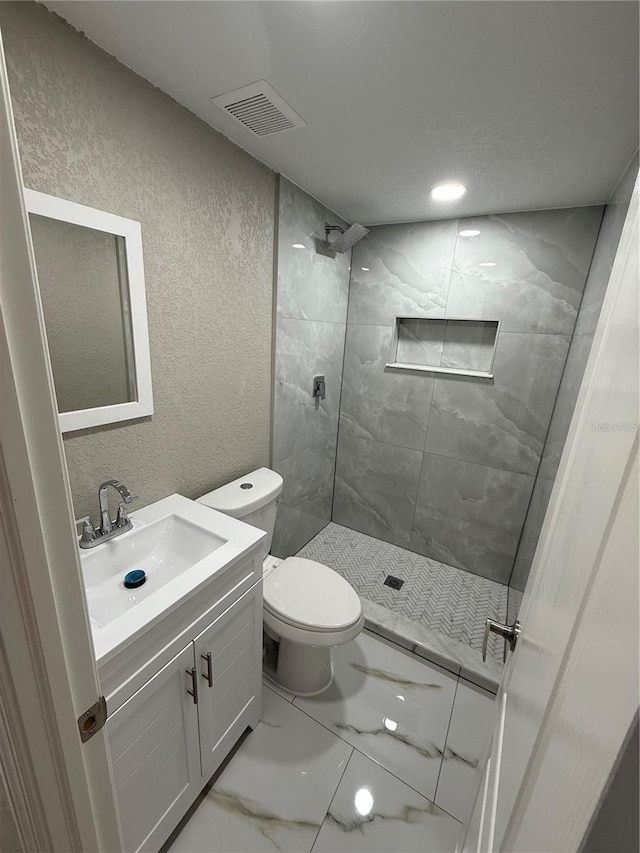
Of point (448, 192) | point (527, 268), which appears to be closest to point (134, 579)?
point (448, 192)

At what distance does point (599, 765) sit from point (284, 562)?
1519 mm

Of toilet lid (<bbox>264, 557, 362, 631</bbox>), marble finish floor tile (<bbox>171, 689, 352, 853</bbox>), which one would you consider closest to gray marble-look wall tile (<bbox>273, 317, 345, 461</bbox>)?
toilet lid (<bbox>264, 557, 362, 631</bbox>)

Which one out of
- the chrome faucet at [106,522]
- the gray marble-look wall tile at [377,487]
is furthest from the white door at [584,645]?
the gray marble-look wall tile at [377,487]

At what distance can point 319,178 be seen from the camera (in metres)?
1.62

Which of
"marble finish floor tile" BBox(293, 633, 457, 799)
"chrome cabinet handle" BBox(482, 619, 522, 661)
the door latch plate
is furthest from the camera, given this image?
"marble finish floor tile" BBox(293, 633, 457, 799)

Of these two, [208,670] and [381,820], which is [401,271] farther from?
[381,820]

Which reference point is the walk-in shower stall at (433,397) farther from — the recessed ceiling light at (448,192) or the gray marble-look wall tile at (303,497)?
the recessed ceiling light at (448,192)

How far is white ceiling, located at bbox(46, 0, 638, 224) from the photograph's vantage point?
80cm

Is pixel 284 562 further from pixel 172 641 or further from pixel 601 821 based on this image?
pixel 601 821

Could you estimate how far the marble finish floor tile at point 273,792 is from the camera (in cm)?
111

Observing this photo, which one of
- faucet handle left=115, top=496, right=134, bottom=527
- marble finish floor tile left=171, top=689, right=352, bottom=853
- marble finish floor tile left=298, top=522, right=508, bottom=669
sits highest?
faucet handle left=115, top=496, right=134, bottom=527

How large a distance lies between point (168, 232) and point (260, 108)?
0.49m

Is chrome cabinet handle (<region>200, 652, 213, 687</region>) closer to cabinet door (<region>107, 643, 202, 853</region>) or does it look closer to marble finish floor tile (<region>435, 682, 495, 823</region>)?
cabinet door (<region>107, 643, 202, 853</region>)

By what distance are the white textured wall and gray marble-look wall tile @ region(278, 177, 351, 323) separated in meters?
0.08
